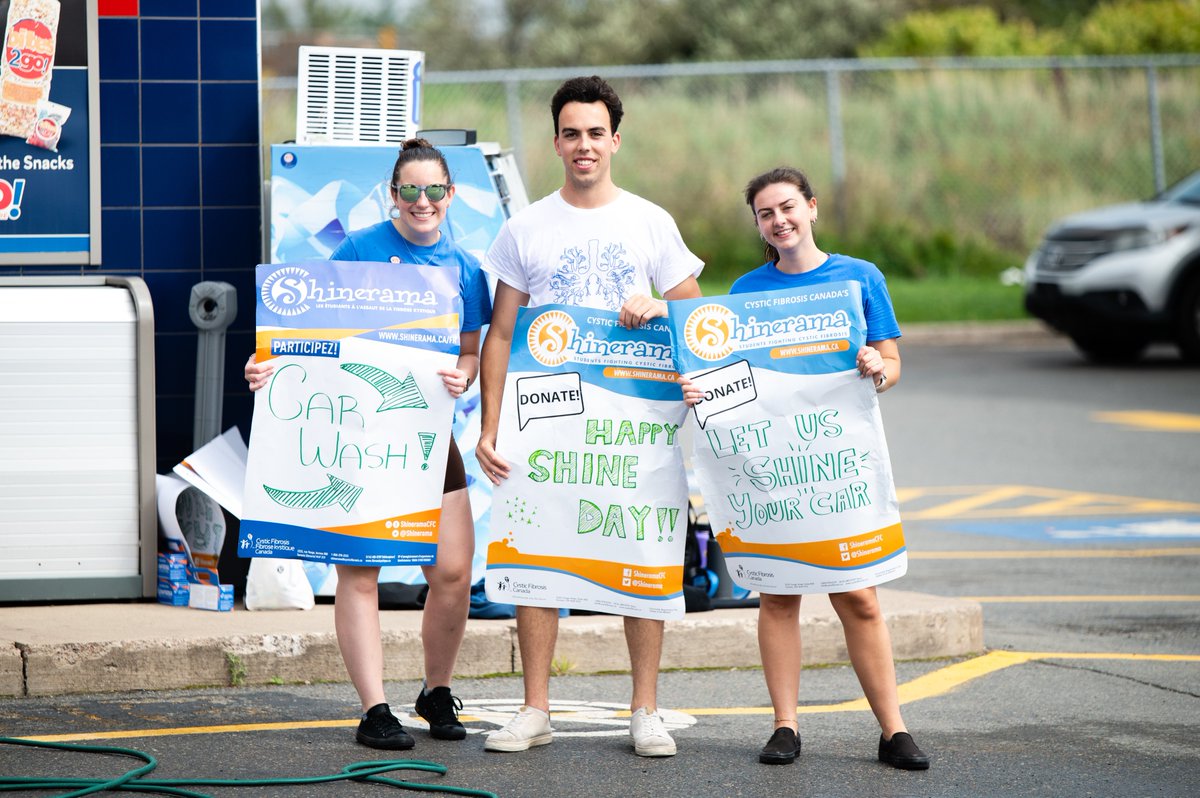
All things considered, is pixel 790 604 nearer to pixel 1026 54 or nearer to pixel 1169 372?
pixel 1169 372

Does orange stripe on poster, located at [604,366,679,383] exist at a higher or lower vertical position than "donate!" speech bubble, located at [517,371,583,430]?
higher

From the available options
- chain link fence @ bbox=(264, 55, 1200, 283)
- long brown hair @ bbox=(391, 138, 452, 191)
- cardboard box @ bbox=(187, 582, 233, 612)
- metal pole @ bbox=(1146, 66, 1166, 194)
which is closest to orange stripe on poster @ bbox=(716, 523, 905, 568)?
long brown hair @ bbox=(391, 138, 452, 191)

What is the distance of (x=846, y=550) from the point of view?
527 centimetres

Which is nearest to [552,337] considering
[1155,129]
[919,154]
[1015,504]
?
[1015,504]

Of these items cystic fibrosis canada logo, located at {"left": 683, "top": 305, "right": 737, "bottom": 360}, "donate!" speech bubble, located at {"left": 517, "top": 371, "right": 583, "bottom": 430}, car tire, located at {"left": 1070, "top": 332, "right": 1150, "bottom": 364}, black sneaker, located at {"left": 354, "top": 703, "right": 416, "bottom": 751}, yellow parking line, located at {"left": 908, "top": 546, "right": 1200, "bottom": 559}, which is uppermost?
car tire, located at {"left": 1070, "top": 332, "right": 1150, "bottom": 364}

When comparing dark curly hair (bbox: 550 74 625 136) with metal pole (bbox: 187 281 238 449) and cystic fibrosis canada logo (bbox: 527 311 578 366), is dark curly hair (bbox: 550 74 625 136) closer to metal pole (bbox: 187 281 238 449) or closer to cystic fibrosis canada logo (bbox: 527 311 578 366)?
cystic fibrosis canada logo (bbox: 527 311 578 366)

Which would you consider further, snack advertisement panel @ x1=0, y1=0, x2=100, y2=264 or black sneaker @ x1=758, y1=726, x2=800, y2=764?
snack advertisement panel @ x1=0, y1=0, x2=100, y2=264

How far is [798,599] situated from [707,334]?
0.89 m

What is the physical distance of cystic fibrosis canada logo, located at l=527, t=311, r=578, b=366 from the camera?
5.38 m

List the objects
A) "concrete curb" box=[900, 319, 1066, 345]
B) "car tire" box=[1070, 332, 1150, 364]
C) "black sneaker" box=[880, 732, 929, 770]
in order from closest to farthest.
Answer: "black sneaker" box=[880, 732, 929, 770] → "car tire" box=[1070, 332, 1150, 364] → "concrete curb" box=[900, 319, 1066, 345]

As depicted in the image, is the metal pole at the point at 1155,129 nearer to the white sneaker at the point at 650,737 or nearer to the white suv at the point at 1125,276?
the white suv at the point at 1125,276

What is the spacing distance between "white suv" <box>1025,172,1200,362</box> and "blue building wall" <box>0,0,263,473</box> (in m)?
11.0

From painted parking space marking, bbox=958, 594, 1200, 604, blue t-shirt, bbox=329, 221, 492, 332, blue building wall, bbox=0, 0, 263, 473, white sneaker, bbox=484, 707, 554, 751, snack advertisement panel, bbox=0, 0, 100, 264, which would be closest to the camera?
white sneaker, bbox=484, 707, 554, 751

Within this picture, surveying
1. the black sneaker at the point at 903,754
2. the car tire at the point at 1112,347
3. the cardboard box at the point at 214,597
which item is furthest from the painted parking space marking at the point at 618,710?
the car tire at the point at 1112,347
